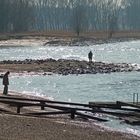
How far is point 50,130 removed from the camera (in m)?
21.2

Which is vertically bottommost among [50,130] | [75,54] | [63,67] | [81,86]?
[50,130]

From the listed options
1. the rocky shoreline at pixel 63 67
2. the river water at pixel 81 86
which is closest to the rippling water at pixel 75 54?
the rocky shoreline at pixel 63 67

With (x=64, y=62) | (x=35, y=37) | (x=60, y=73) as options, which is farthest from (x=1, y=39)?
(x=60, y=73)

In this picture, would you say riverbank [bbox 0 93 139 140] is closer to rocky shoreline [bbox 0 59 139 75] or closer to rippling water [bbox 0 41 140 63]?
rocky shoreline [bbox 0 59 139 75]

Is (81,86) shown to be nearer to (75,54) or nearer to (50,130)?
(50,130)

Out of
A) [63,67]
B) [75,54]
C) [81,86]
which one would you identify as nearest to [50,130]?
[81,86]

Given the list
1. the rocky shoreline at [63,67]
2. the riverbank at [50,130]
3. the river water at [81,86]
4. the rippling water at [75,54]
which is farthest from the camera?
the rippling water at [75,54]

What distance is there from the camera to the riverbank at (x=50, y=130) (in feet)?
64.3

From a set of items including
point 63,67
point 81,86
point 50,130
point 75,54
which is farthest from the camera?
point 75,54

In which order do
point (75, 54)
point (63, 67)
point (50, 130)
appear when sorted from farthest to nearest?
point (75, 54)
point (63, 67)
point (50, 130)

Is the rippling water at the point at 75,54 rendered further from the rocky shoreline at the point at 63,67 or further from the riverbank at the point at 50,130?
the riverbank at the point at 50,130

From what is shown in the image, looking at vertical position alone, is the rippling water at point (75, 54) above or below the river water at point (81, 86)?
above

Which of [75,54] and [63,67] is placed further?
[75,54]

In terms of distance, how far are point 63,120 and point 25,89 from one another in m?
18.7
